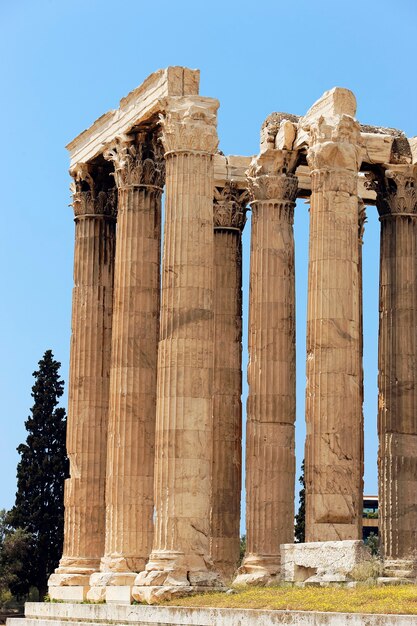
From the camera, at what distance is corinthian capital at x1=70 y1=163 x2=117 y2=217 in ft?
235

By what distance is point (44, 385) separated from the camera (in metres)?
109

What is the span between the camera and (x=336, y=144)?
61969mm

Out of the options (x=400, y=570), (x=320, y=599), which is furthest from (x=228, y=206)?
(x=320, y=599)

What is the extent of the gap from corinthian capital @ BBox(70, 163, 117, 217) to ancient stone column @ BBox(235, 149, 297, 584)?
21.7ft

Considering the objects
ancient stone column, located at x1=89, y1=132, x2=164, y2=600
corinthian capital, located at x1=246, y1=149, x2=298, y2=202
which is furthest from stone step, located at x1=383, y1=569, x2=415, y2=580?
corinthian capital, located at x1=246, y1=149, x2=298, y2=202

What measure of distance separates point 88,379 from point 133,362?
18.6 ft

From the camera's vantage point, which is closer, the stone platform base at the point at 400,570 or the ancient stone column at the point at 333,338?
the ancient stone column at the point at 333,338

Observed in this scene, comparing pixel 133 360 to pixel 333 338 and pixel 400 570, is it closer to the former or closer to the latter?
pixel 333 338

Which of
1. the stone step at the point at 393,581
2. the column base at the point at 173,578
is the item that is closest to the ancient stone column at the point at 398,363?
the stone step at the point at 393,581

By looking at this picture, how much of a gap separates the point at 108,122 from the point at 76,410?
1195cm

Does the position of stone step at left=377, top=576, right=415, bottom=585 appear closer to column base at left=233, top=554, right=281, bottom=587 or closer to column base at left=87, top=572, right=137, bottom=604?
column base at left=233, top=554, right=281, bottom=587

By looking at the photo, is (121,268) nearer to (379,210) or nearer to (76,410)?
(76,410)

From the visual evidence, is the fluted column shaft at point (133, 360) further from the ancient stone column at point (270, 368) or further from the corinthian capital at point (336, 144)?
the corinthian capital at point (336, 144)

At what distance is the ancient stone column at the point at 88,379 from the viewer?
68438mm
